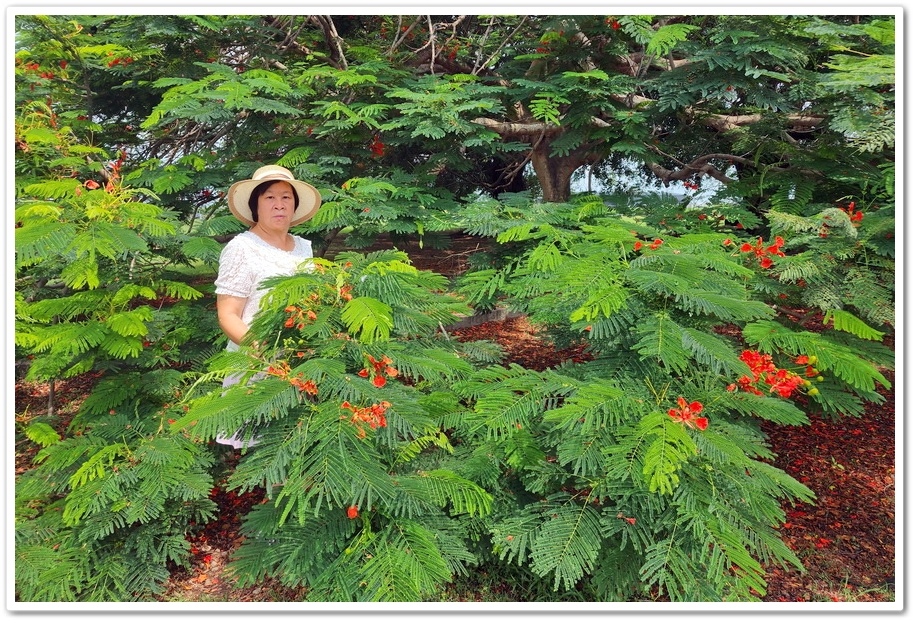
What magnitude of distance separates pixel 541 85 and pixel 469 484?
2612 mm

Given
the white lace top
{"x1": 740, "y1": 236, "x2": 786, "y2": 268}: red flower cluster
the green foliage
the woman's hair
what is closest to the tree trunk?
the green foliage

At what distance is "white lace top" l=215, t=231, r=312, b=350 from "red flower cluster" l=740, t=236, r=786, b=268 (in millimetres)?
2169

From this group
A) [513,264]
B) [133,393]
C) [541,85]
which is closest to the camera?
[133,393]

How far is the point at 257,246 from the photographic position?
2.12 meters

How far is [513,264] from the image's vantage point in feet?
10.2

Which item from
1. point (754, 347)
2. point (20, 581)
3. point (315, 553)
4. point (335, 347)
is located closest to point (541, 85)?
point (754, 347)

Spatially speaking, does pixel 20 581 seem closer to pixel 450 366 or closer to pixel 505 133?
pixel 450 366

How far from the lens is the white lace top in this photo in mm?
2037

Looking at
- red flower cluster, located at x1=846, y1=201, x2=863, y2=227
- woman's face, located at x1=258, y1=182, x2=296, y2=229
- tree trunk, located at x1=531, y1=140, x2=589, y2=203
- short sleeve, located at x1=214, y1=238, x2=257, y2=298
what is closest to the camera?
short sleeve, located at x1=214, y1=238, x2=257, y2=298

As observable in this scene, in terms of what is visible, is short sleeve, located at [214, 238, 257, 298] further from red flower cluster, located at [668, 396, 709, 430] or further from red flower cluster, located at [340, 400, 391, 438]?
red flower cluster, located at [668, 396, 709, 430]

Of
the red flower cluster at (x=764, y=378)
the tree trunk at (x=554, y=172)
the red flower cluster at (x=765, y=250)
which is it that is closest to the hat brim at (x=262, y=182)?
the red flower cluster at (x=764, y=378)

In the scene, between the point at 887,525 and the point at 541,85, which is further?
the point at 541,85

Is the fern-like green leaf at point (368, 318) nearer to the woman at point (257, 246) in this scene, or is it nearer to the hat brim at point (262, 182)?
the woman at point (257, 246)

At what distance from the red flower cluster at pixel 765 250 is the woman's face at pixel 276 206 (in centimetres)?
223
